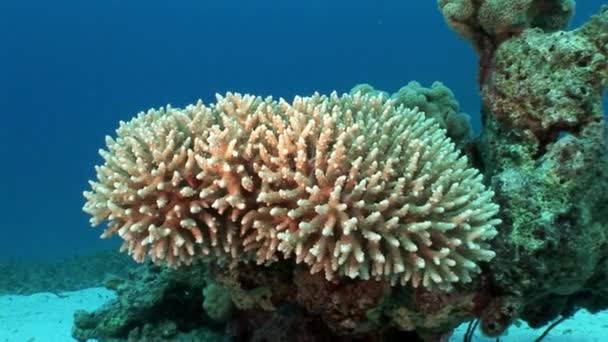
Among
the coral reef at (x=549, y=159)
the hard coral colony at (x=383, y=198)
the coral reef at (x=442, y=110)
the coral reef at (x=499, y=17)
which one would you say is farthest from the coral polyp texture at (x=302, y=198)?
the coral reef at (x=499, y=17)

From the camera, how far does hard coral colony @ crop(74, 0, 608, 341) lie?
340 centimetres

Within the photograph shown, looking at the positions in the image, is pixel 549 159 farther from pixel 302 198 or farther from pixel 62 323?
pixel 62 323

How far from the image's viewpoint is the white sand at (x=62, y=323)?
6.36 metres

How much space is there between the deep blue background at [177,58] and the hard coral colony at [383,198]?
247ft

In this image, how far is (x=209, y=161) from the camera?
3.50 meters

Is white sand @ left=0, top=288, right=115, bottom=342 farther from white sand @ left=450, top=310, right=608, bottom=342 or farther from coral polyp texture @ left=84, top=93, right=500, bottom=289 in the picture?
white sand @ left=450, top=310, right=608, bottom=342

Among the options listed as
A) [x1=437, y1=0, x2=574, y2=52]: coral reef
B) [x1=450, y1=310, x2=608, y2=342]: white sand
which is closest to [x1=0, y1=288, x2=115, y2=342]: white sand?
[x1=450, y1=310, x2=608, y2=342]: white sand

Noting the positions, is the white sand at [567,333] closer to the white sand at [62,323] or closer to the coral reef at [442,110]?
the white sand at [62,323]

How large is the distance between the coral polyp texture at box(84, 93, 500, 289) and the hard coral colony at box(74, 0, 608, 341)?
11 mm

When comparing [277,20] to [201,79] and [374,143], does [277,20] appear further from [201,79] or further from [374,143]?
[374,143]

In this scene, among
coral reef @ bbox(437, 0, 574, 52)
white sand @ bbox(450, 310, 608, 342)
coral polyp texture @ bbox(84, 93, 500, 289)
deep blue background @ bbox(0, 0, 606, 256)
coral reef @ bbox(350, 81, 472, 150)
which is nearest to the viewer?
coral polyp texture @ bbox(84, 93, 500, 289)

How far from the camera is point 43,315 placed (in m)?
8.53

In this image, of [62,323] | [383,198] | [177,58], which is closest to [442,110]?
[383,198]

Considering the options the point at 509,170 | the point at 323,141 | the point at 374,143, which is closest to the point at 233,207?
the point at 323,141
